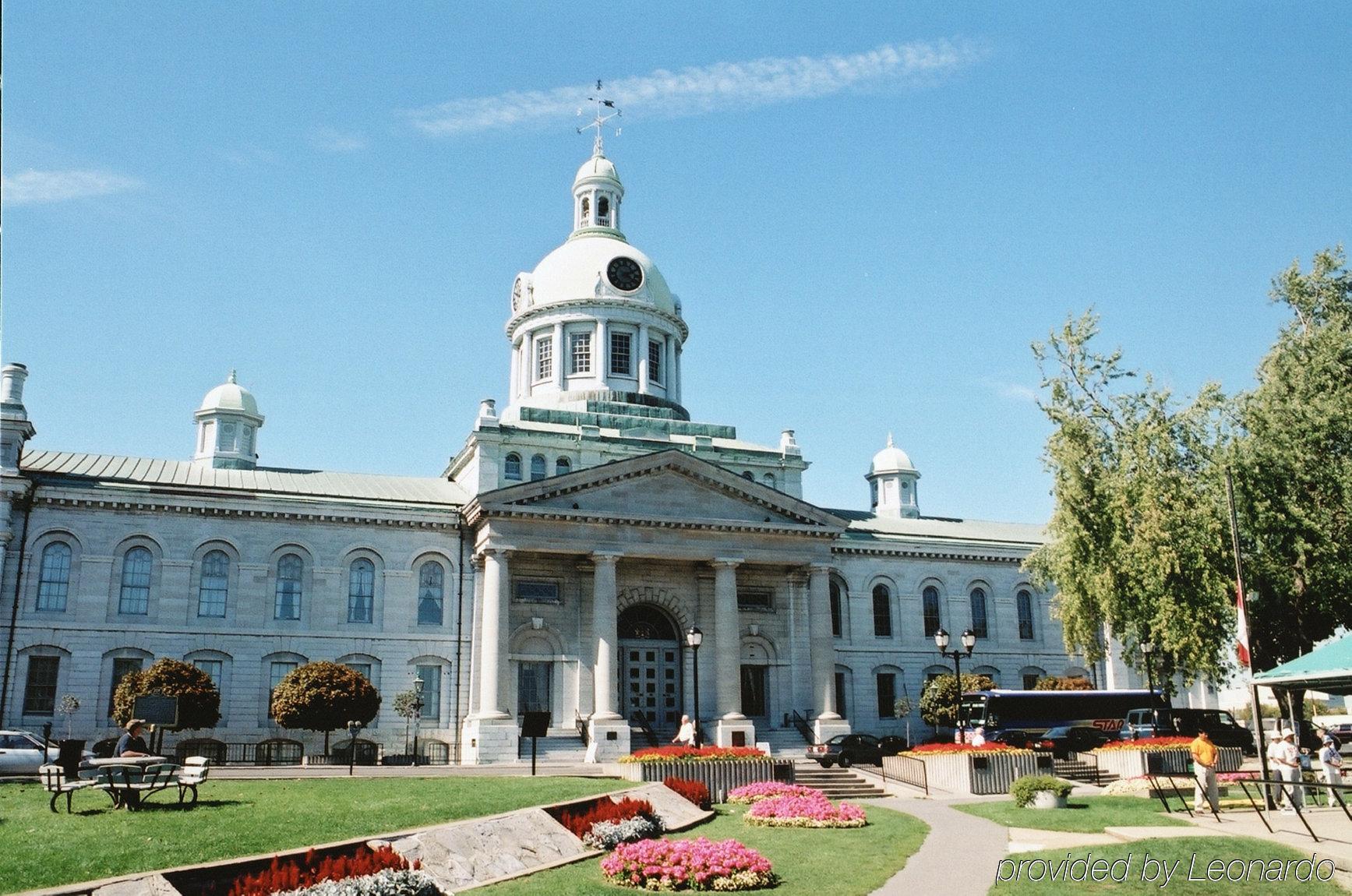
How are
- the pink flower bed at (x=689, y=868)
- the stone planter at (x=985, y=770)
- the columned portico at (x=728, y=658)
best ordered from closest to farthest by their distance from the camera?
the pink flower bed at (x=689, y=868) < the stone planter at (x=985, y=770) < the columned portico at (x=728, y=658)

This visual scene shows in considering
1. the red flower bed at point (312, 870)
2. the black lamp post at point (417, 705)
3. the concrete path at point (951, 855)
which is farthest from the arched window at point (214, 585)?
the red flower bed at point (312, 870)

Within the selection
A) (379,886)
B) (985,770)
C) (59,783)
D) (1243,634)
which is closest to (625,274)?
(985,770)

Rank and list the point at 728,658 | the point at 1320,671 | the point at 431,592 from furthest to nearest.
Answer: the point at 431,592 → the point at 728,658 → the point at 1320,671

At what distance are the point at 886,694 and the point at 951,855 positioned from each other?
3694 centimetres

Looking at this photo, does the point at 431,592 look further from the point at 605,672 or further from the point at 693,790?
the point at 693,790

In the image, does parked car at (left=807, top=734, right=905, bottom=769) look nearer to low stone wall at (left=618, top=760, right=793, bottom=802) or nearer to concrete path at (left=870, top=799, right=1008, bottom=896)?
low stone wall at (left=618, top=760, right=793, bottom=802)

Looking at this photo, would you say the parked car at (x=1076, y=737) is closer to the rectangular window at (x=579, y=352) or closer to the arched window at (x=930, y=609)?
the arched window at (x=930, y=609)

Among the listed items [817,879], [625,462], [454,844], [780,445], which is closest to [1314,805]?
[817,879]

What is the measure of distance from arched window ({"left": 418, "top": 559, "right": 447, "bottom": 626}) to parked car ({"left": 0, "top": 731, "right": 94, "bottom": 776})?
55.4 feet

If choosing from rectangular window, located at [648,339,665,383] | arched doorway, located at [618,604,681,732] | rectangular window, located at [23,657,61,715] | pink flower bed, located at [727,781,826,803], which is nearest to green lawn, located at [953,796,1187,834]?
pink flower bed, located at [727,781,826,803]

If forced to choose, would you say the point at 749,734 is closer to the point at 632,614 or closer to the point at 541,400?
the point at 632,614

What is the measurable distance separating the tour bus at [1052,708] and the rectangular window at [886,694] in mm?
7412

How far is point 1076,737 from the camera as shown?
44156 millimetres

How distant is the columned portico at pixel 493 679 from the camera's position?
42062 mm
